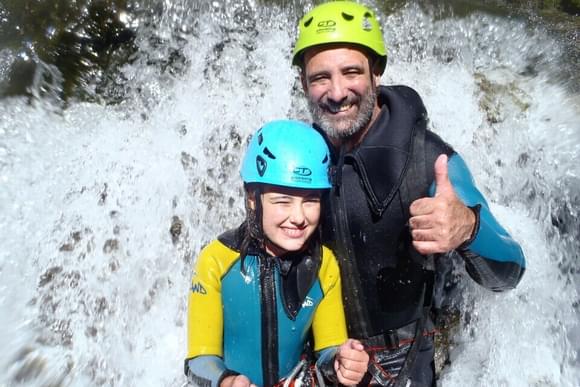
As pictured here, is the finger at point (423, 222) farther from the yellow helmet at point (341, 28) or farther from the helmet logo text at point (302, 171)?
the yellow helmet at point (341, 28)

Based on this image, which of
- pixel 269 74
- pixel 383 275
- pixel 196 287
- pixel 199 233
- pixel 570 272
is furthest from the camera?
pixel 269 74

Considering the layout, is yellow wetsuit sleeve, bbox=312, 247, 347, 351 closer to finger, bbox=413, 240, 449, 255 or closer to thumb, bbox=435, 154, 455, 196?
finger, bbox=413, 240, 449, 255

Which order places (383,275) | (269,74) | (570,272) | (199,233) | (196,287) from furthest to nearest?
1. (269,74)
2. (199,233)
3. (570,272)
4. (383,275)
5. (196,287)

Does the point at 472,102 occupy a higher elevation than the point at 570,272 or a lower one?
higher

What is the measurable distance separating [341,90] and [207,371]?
5.90ft

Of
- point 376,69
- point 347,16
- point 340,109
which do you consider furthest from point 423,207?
point 347,16

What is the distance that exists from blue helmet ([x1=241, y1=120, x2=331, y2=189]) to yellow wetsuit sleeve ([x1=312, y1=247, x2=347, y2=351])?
0.59 m

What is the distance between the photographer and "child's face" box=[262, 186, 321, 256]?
112 inches

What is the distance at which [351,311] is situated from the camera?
331 cm

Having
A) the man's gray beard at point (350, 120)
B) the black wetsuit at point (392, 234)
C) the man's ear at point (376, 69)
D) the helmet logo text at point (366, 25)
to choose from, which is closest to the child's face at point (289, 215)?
the black wetsuit at point (392, 234)

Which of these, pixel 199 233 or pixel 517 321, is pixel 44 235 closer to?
pixel 199 233

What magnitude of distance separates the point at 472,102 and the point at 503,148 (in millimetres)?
616

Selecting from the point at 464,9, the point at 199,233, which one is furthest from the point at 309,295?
the point at 464,9

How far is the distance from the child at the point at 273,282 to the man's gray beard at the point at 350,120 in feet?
0.63
